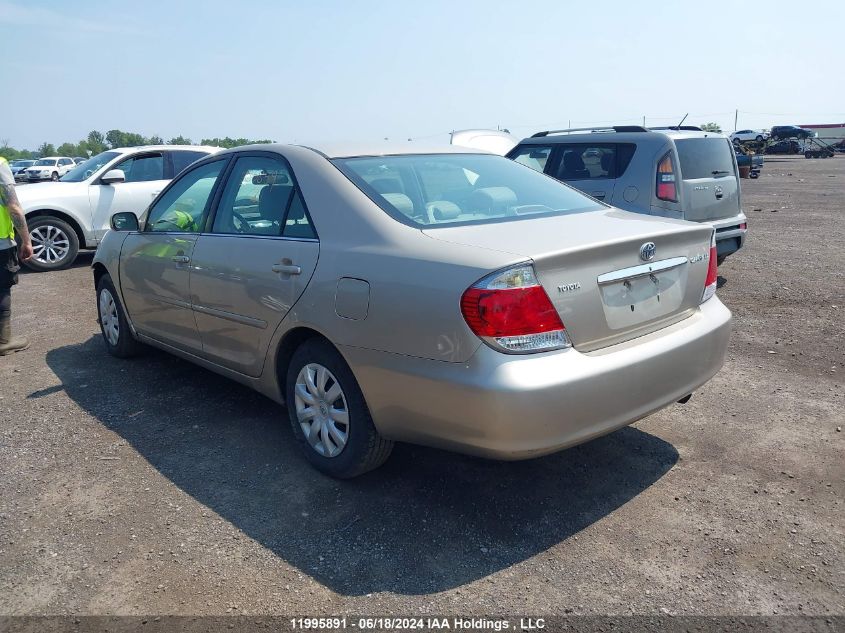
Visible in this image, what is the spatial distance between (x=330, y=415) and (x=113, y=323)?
10.0 ft

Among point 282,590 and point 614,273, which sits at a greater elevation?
point 614,273

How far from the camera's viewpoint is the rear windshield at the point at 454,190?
3.53m

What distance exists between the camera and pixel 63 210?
1031cm

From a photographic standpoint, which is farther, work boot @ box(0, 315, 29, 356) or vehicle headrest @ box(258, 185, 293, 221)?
work boot @ box(0, 315, 29, 356)

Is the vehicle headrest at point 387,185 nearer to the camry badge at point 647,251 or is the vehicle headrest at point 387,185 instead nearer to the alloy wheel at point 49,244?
the camry badge at point 647,251

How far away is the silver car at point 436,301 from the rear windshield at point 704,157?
421 cm

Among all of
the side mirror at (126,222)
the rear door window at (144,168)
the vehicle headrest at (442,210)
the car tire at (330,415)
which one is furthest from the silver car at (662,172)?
the rear door window at (144,168)

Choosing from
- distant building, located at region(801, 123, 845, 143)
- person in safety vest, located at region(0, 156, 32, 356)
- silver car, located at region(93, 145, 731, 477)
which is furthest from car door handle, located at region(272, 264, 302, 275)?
distant building, located at region(801, 123, 845, 143)

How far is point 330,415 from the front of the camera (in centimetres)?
358

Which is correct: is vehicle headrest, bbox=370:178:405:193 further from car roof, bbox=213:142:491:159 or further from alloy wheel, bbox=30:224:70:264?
alloy wheel, bbox=30:224:70:264

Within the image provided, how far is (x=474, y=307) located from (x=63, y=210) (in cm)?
934

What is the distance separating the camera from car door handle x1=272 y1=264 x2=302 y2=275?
358 cm

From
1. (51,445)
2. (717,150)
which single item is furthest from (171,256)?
(717,150)

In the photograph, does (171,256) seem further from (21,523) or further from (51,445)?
(21,523)
